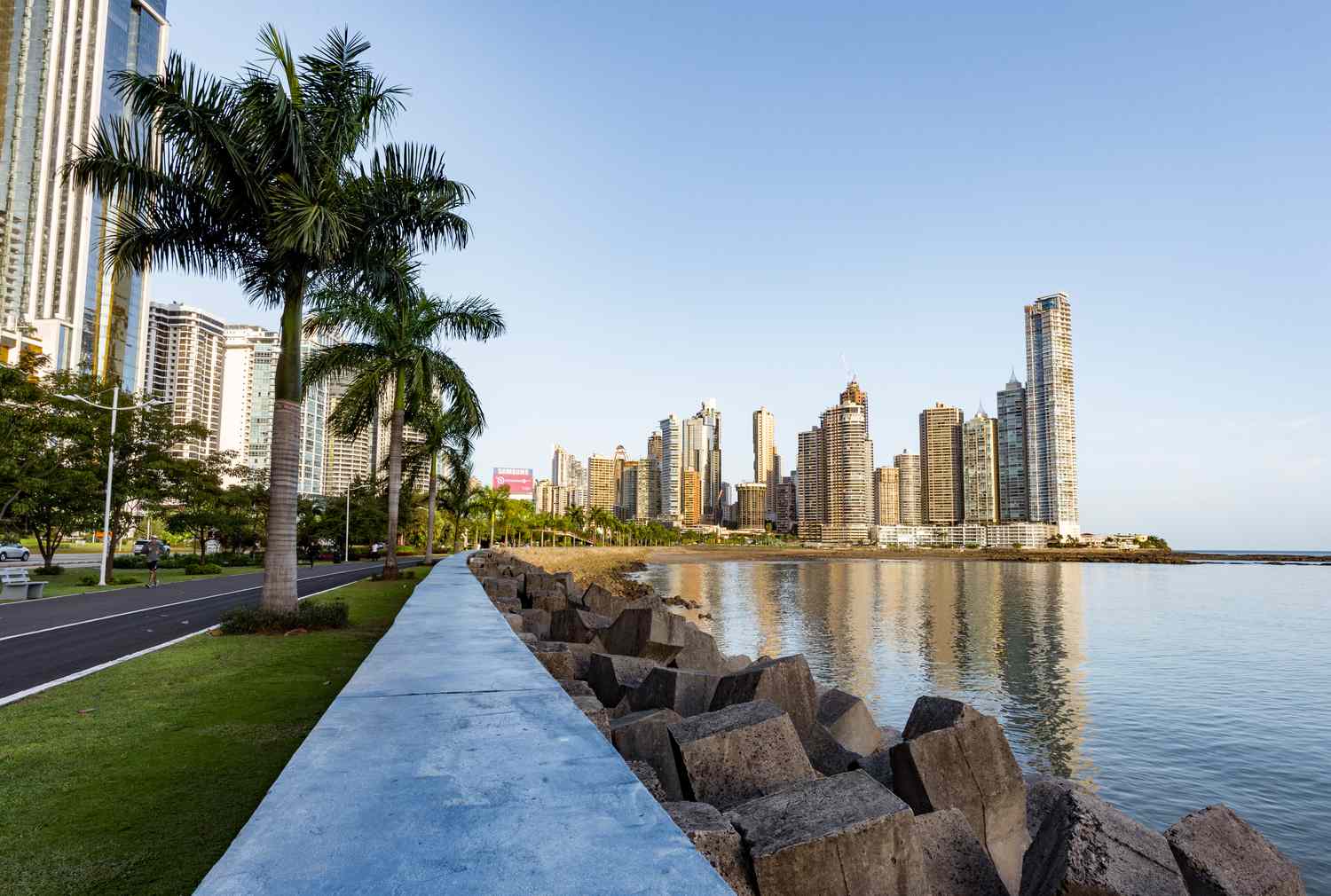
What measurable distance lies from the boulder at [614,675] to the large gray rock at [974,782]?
12.4ft

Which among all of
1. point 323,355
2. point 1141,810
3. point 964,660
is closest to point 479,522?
point 323,355

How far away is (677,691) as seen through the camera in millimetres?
7297

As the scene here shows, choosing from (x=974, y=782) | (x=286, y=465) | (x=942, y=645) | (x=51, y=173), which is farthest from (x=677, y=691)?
(x=51, y=173)

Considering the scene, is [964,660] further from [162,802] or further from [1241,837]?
[162,802]

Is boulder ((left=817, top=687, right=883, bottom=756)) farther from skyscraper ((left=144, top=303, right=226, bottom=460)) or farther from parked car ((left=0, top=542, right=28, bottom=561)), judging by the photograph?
skyscraper ((left=144, top=303, right=226, bottom=460))

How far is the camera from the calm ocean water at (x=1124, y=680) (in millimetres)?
11383

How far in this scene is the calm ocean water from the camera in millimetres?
11383

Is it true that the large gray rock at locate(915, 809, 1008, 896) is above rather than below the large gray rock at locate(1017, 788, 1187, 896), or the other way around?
below

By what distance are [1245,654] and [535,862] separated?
108 feet

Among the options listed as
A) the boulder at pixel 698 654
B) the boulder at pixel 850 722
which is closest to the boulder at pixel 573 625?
the boulder at pixel 698 654

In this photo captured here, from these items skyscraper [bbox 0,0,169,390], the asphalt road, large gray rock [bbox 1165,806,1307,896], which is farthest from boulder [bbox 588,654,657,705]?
skyscraper [bbox 0,0,169,390]

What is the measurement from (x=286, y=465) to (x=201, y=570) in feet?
87.1

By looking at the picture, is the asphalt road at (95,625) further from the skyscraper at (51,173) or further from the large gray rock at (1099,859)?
the skyscraper at (51,173)

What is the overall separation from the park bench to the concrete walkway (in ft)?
72.7
